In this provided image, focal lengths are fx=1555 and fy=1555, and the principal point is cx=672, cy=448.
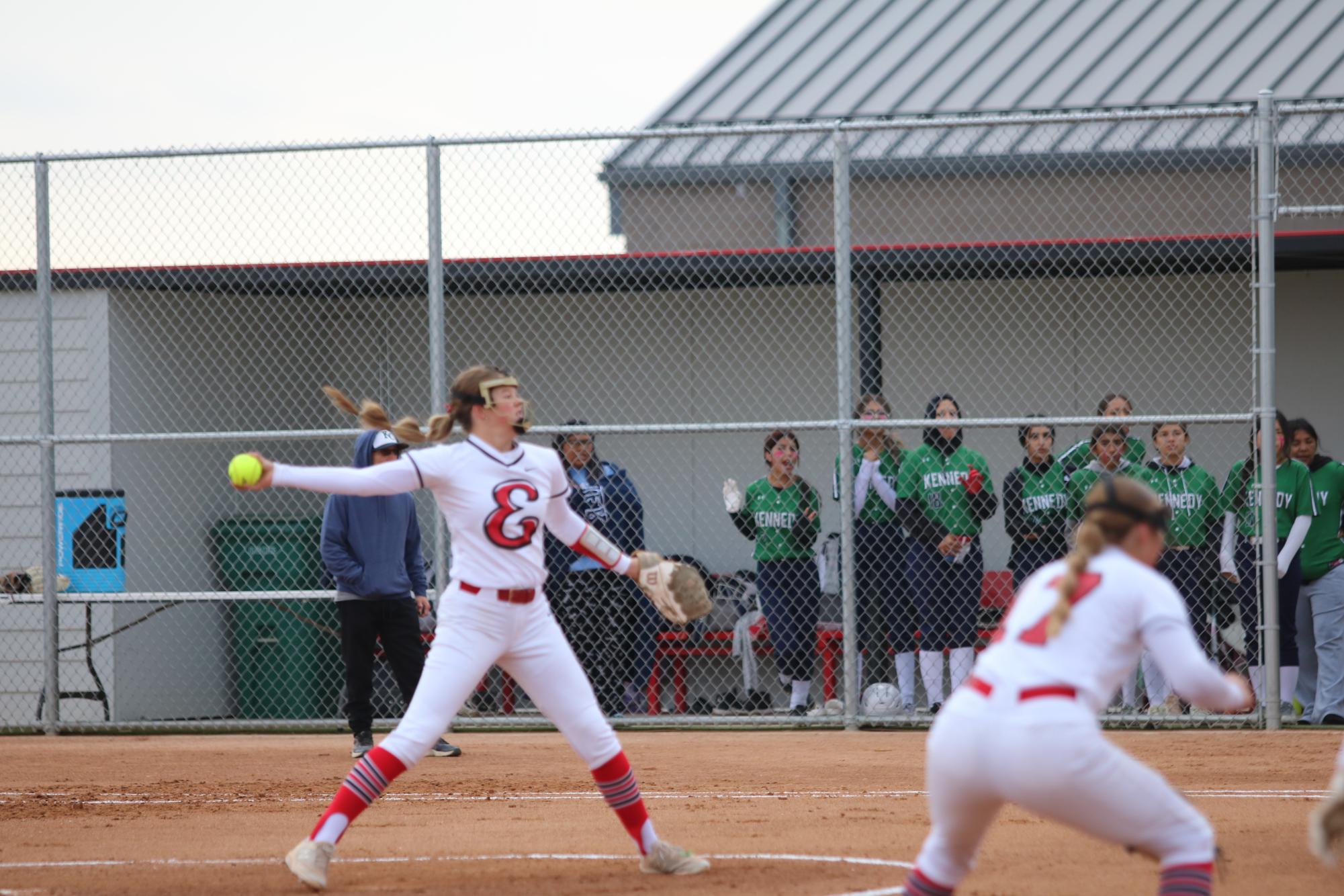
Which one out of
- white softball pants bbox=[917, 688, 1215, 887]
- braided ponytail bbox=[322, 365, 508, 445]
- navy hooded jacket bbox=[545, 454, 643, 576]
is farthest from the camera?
navy hooded jacket bbox=[545, 454, 643, 576]

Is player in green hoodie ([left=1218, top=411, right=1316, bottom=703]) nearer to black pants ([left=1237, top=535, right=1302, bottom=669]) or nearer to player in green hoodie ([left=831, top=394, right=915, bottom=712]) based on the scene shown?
black pants ([left=1237, top=535, right=1302, bottom=669])

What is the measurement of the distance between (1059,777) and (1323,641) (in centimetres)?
700

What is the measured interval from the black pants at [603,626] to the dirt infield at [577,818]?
2.43ft

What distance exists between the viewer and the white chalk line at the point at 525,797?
23.3 feet

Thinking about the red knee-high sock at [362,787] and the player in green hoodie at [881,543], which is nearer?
the red knee-high sock at [362,787]

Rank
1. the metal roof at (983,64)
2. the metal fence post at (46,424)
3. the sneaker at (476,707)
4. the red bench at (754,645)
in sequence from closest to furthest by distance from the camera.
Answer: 1. the metal fence post at (46,424)
2. the sneaker at (476,707)
3. the red bench at (754,645)
4. the metal roof at (983,64)

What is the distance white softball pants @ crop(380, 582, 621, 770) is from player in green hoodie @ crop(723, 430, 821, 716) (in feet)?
16.4

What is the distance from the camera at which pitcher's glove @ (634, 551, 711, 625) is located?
559 cm

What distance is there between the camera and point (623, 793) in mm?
5230

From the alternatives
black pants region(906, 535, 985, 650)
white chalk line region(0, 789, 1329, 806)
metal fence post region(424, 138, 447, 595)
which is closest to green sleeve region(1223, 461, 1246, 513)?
black pants region(906, 535, 985, 650)

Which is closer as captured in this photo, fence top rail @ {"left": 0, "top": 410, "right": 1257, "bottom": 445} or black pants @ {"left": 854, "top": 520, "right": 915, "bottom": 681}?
fence top rail @ {"left": 0, "top": 410, "right": 1257, "bottom": 445}

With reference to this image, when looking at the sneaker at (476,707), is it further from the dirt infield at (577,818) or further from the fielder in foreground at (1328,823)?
the fielder in foreground at (1328,823)

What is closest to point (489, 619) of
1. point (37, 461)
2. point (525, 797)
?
point (525, 797)

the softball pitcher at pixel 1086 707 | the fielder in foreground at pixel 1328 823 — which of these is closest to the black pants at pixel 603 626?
the softball pitcher at pixel 1086 707
